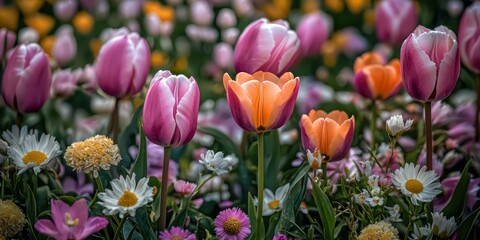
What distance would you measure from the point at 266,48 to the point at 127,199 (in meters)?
0.36

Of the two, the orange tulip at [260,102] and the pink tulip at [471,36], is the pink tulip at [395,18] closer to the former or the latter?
the pink tulip at [471,36]

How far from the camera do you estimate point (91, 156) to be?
0.91 m

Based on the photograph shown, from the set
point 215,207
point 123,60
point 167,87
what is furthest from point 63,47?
point 167,87

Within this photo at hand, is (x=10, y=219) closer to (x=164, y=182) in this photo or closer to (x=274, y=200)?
(x=164, y=182)

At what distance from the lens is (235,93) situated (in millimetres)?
898

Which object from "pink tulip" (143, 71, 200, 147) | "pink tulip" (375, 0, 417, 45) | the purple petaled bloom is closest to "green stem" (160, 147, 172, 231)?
"pink tulip" (143, 71, 200, 147)

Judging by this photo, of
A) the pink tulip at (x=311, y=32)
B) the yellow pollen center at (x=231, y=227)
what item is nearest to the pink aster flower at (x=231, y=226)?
the yellow pollen center at (x=231, y=227)

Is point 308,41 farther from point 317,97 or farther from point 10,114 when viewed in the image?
point 10,114

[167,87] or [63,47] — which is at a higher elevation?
[167,87]

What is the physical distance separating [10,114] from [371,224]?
2.85ft

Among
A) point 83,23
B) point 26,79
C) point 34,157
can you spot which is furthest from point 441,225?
point 83,23

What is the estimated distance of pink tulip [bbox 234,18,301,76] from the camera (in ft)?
3.58

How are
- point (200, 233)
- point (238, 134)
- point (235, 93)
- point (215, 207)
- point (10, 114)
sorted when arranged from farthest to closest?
point (238, 134), point (10, 114), point (215, 207), point (200, 233), point (235, 93)

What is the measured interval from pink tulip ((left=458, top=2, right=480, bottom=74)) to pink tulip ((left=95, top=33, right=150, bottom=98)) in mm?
593
